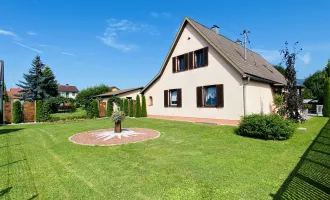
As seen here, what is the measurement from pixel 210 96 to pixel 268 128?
6.05 metres

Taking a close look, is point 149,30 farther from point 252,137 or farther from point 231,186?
point 231,186

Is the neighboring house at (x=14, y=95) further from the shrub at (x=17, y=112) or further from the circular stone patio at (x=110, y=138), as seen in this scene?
the circular stone patio at (x=110, y=138)

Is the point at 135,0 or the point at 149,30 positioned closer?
the point at 135,0

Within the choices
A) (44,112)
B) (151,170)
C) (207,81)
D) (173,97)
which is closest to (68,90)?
(44,112)

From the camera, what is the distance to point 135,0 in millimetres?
14562

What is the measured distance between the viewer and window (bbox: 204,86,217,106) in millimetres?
13328

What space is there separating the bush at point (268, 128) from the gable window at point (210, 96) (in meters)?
4.20

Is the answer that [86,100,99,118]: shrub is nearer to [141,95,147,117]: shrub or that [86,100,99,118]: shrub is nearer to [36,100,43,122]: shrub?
[36,100,43,122]: shrub

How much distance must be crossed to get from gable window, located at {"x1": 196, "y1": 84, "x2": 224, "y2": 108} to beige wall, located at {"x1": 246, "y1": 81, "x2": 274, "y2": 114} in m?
1.62

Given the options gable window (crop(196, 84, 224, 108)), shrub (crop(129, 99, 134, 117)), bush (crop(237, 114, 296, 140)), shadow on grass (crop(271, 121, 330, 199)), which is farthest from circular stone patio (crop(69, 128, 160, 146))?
shrub (crop(129, 99, 134, 117))

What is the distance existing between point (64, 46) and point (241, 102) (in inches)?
623

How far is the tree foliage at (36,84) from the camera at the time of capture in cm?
3239

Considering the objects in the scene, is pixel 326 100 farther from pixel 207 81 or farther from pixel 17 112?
pixel 17 112

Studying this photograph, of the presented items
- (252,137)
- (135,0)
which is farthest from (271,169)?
(135,0)
